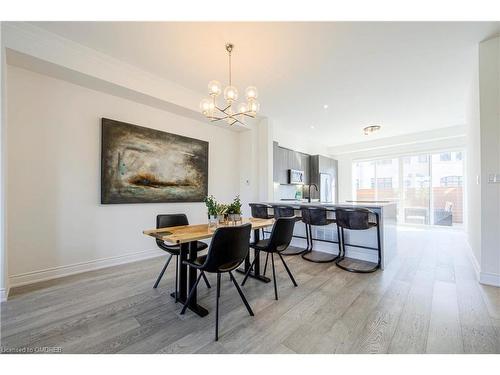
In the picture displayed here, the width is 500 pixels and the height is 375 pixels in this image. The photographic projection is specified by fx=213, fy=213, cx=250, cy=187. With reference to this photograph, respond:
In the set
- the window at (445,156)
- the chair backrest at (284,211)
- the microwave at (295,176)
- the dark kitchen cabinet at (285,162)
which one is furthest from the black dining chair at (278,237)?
the window at (445,156)

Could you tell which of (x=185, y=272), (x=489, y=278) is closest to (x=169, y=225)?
(x=185, y=272)

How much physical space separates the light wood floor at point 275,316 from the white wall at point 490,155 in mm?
343

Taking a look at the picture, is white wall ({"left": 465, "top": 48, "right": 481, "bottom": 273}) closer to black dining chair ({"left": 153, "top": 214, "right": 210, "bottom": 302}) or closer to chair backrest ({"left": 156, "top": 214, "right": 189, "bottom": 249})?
black dining chair ({"left": 153, "top": 214, "right": 210, "bottom": 302})

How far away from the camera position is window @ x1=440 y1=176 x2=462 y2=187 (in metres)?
5.82

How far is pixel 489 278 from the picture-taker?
8.09ft

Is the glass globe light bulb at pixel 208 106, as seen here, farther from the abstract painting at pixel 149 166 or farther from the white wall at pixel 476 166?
the white wall at pixel 476 166

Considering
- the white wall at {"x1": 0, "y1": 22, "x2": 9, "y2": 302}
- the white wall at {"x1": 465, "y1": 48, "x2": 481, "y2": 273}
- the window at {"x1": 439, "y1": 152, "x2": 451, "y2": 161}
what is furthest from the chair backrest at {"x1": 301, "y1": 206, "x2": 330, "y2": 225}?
the window at {"x1": 439, "y1": 152, "x2": 451, "y2": 161}

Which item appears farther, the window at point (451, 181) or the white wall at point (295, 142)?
the window at point (451, 181)

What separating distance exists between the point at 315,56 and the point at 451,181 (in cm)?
592

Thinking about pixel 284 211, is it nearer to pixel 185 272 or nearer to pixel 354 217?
pixel 354 217

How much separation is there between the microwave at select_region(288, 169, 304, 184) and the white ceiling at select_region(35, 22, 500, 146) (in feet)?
5.94

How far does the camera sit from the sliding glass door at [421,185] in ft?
19.3

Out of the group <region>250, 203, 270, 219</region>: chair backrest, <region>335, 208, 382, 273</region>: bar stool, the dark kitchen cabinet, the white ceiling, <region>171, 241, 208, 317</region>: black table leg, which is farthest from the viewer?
the dark kitchen cabinet
